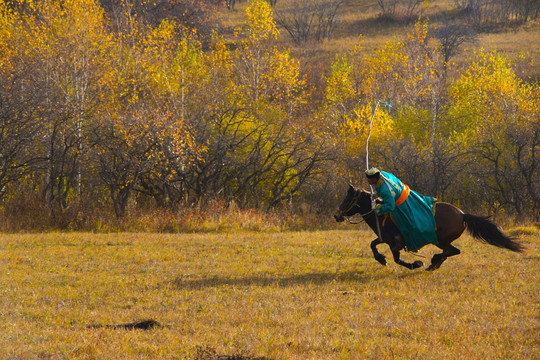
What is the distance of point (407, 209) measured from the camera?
10.3 meters

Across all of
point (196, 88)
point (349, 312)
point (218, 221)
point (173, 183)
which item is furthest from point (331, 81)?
point (349, 312)

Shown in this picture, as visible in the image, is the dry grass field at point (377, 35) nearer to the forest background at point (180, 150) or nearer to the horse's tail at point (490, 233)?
the forest background at point (180, 150)

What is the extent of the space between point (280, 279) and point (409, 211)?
284 centimetres

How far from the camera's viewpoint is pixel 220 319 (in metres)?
7.61

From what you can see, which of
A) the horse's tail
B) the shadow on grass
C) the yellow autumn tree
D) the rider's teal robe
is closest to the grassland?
the shadow on grass

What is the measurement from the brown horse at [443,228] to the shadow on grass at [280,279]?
0.57m

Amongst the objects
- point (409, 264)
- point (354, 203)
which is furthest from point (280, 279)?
point (409, 264)

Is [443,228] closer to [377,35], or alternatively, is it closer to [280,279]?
[280,279]

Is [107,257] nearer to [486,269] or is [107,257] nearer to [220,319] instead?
[220,319]

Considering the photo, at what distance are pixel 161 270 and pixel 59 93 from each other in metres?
15.1

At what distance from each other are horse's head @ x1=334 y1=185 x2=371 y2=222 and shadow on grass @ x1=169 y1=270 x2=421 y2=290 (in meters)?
1.19

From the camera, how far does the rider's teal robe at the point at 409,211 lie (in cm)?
1023

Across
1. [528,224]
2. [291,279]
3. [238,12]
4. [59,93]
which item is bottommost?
[528,224]

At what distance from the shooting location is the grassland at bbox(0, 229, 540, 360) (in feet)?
20.9
